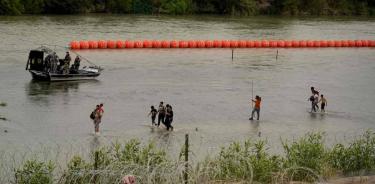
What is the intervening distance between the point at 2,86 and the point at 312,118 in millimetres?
18991

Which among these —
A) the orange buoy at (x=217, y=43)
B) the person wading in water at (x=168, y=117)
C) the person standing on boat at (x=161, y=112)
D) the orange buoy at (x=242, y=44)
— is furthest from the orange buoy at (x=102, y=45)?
the person wading in water at (x=168, y=117)

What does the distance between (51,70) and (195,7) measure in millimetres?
82667

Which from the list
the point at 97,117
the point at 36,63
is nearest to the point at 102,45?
the point at 36,63

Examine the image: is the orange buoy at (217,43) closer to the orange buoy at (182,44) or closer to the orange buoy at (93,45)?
the orange buoy at (182,44)

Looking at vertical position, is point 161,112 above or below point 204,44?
above

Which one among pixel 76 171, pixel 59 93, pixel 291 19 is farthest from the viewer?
pixel 291 19

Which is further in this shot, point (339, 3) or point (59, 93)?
point (339, 3)

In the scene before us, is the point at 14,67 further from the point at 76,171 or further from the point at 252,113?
the point at 76,171

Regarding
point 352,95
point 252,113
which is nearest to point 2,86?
point 252,113

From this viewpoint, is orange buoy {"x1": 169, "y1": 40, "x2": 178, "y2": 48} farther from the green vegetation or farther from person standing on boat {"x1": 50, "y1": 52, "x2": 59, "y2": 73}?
the green vegetation

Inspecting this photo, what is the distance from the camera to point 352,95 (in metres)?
44.3

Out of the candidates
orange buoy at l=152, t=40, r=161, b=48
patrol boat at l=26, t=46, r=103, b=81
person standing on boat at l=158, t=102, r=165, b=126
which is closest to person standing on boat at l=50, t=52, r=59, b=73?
patrol boat at l=26, t=46, r=103, b=81

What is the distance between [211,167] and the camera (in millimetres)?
17953

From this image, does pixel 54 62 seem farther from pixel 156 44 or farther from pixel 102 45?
pixel 156 44
